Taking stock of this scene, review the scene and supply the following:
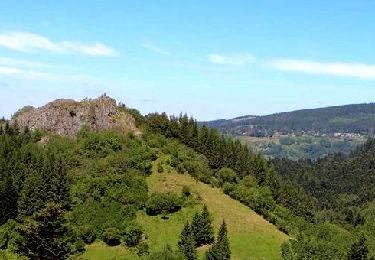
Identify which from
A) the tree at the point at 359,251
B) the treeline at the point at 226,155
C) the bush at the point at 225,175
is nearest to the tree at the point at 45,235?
the tree at the point at 359,251

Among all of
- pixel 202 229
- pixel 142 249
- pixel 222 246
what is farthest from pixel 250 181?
pixel 142 249

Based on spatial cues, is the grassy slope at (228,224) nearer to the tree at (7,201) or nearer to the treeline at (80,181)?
the treeline at (80,181)

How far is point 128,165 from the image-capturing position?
425 ft

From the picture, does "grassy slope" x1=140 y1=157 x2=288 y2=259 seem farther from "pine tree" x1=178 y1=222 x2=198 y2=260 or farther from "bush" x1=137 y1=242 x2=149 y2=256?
"pine tree" x1=178 y1=222 x2=198 y2=260

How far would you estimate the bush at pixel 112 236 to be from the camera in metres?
110

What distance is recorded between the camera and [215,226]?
11538 centimetres

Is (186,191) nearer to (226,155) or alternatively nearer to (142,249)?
(142,249)

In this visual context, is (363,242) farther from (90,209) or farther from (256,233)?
(90,209)

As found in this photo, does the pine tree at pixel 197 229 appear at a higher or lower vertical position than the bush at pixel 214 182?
lower

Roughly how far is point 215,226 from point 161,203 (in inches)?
514

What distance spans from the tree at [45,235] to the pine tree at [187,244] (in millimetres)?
52140

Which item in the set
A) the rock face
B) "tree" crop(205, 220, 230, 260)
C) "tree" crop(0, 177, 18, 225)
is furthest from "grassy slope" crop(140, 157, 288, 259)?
"tree" crop(0, 177, 18, 225)

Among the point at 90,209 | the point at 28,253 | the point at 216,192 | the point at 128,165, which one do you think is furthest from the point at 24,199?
the point at 28,253

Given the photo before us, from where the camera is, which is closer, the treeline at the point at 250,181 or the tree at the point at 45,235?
the tree at the point at 45,235
